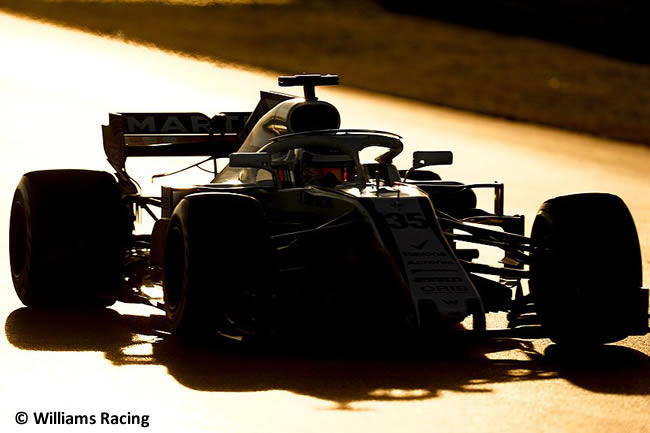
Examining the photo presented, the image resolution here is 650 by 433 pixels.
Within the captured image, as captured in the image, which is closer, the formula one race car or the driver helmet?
the formula one race car

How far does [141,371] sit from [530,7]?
31182mm

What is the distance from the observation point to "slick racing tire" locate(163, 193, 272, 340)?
9.29m

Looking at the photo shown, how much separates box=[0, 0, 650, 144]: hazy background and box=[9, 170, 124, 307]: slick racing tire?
1953 cm

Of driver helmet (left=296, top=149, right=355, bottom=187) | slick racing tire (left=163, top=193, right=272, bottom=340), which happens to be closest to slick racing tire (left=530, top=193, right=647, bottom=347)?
driver helmet (left=296, top=149, right=355, bottom=187)

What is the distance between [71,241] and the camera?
11.1 m

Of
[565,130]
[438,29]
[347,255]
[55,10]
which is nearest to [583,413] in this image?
[347,255]

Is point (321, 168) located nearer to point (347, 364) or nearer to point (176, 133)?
point (347, 364)

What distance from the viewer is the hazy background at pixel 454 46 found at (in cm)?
3284

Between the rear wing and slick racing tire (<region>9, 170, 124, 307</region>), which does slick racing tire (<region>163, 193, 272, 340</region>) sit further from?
the rear wing

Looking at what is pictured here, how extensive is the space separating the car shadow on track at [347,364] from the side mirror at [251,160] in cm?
128

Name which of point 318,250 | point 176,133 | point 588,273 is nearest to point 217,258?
point 318,250

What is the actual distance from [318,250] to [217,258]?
3.36ft

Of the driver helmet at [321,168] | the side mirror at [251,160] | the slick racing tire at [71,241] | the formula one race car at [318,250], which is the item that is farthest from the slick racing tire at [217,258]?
the slick racing tire at [71,241]

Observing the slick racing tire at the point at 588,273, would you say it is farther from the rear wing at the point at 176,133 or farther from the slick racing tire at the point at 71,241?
the slick racing tire at the point at 71,241
